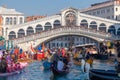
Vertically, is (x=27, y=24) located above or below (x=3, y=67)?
above

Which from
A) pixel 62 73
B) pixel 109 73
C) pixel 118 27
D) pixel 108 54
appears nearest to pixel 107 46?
pixel 108 54

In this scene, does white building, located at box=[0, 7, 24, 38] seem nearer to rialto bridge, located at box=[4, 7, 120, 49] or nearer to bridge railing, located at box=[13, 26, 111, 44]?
rialto bridge, located at box=[4, 7, 120, 49]

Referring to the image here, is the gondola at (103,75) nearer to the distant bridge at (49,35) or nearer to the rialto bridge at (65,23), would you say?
the distant bridge at (49,35)

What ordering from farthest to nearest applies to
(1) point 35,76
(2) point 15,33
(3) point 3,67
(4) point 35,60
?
(2) point 15,33
(4) point 35,60
(1) point 35,76
(3) point 3,67

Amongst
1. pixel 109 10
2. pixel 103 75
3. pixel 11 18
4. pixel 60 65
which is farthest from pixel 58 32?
pixel 103 75

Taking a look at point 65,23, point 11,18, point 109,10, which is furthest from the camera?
point 109,10

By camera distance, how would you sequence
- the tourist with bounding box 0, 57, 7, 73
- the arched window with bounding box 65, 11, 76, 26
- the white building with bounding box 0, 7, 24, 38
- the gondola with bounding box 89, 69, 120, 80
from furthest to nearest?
1. the white building with bounding box 0, 7, 24, 38
2. the arched window with bounding box 65, 11, 76, 26
3. the tourist with bounding box 0, 57, 7, 73
4. the gondola with bounding box 89, 69, 120, 80

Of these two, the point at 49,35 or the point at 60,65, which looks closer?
the point at 60,65

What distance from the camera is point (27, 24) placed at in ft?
143

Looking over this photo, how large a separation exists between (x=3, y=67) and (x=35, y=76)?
271 centimetres

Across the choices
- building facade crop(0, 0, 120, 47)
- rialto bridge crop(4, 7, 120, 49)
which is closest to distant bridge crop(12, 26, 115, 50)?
rialto bridge crop(4, 7, 120, 49)

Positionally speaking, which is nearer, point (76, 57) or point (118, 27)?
point (76, 57)

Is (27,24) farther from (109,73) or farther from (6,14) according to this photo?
(109,73)

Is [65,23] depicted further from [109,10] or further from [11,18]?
[109,10]
